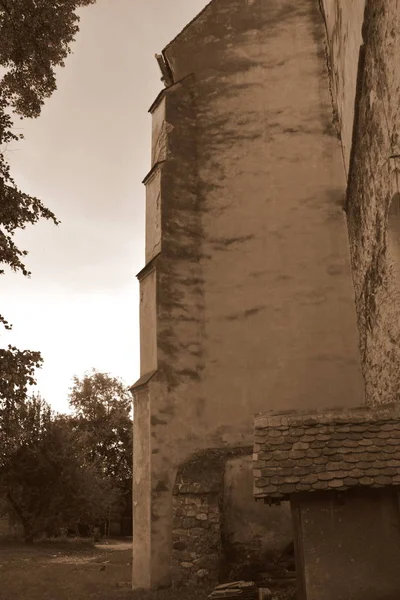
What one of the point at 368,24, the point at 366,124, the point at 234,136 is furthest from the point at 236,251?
the point at 368,24

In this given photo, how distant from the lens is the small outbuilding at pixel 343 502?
5582 mm

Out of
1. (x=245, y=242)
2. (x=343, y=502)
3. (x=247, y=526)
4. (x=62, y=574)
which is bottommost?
(x=62, y=574)

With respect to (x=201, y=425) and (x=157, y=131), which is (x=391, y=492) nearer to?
(x=201, y=425)

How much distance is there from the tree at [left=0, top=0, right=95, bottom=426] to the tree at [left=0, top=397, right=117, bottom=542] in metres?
16.9

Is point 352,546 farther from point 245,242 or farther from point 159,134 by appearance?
point 159,134

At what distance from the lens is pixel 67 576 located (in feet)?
45.8

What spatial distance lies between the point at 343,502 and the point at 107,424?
33574 millimetres

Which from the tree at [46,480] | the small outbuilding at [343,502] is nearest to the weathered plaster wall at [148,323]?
the small outbuilding at [343,502]

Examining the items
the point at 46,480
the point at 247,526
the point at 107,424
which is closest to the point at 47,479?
the point at 46,480

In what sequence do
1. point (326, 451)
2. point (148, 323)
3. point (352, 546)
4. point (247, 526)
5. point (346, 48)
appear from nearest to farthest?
point (352, 546), point (326, 451), point (346, 48), point (247, 526), point (148, 323)

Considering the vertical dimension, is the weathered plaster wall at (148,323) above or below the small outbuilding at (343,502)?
above

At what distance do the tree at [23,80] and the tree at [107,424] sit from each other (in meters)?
28.1

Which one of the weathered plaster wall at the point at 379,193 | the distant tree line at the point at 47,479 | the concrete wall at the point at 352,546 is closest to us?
the concrete wall at the point at 352,546

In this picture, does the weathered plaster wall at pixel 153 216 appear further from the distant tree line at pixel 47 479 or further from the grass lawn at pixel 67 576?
the distant tree line at pixel 47 479
